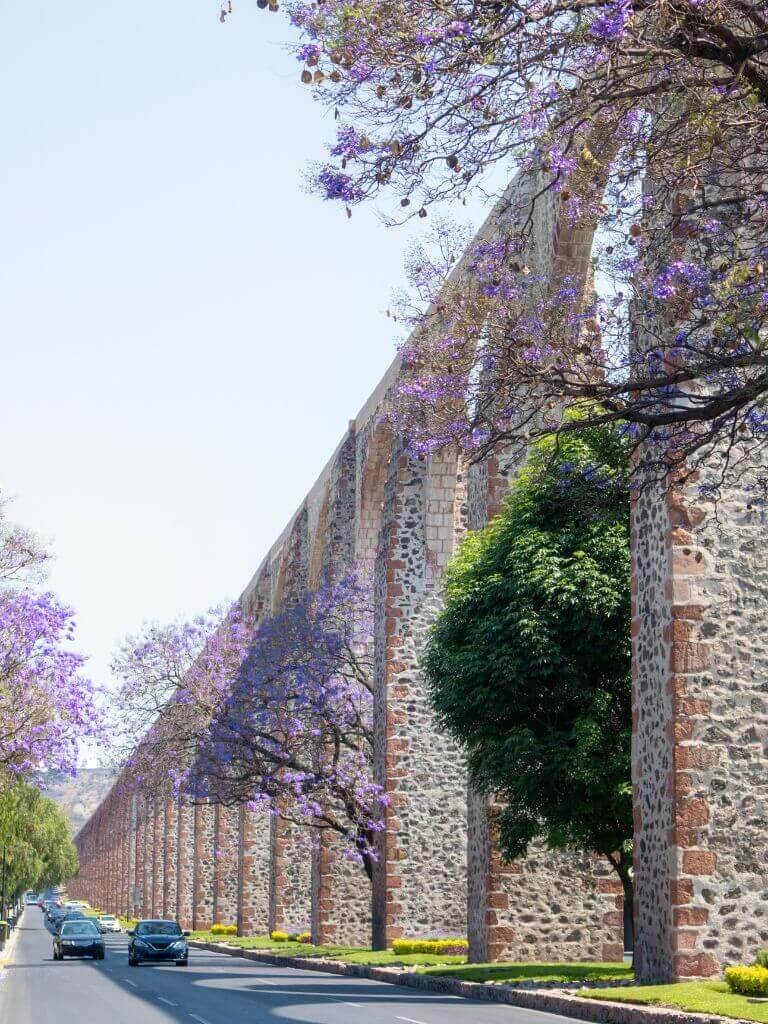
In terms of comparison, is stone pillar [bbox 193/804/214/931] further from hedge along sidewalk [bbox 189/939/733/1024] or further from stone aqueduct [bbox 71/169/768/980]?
hedge along sidewalk [bbox 189/939/733/1024]

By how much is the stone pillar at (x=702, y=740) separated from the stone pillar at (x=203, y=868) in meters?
46.0

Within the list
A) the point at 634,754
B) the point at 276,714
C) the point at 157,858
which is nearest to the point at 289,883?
the point at 276,714

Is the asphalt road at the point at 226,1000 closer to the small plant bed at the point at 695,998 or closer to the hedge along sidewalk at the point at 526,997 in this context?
the hedge along sidewalk at the point at 526,997

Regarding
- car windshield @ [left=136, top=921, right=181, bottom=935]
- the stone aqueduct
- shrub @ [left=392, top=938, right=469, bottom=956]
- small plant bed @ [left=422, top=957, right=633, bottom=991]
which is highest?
A: the stone aqueduct

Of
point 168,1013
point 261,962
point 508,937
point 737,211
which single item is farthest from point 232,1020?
point 261,962

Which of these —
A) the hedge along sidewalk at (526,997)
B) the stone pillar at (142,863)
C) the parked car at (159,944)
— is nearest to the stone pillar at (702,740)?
the hedge along sidewalk at (526,997)

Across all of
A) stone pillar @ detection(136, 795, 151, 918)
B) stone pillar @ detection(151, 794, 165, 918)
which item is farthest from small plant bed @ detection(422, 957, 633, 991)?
stone pillar @ detection(136, 795, 151, 918)

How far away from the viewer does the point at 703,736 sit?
17.7 metres

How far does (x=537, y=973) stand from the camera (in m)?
21.8

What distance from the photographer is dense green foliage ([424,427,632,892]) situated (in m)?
21.0

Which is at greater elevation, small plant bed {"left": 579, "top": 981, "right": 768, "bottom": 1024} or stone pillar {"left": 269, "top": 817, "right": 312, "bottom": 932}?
small plant bed {"left": 579, "top": 981, "right": 768, "bottom": 1024}

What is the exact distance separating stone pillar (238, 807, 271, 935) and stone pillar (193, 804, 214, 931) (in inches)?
511

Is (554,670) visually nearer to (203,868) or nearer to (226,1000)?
(226,1000)

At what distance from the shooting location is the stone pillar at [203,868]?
62.6m
